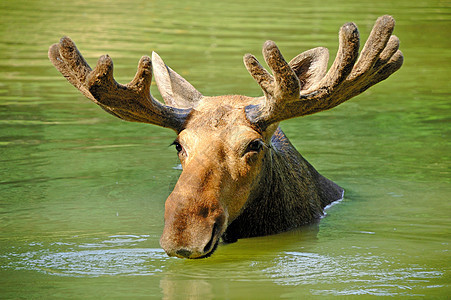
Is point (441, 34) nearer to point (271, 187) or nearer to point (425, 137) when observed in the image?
point (425, 137)

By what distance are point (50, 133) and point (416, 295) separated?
6313 mm

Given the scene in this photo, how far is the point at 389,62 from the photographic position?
6.40m

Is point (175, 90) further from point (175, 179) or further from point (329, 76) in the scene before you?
point (175, 179)

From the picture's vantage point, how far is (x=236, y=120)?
6.19 metres

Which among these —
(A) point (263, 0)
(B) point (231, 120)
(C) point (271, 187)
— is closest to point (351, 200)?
(C) point (271, 187)

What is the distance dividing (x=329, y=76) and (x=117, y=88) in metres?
1.49

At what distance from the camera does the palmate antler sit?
18.9 ft

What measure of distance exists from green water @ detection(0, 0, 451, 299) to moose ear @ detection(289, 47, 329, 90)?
1.19 meters

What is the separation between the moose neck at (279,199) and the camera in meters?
6.56

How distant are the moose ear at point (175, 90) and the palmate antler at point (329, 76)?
30.2 inches

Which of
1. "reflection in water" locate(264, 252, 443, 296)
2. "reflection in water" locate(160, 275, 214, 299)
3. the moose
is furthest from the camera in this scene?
the moose

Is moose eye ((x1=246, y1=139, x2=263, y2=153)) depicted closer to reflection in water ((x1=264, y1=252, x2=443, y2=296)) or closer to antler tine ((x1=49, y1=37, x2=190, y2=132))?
antler tine ((x1=49, y1=37, x2=190, y2=132))

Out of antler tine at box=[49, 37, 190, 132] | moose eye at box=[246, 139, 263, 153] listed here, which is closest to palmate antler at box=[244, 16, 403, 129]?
moose eye at box=[246, 139, 263, 153]

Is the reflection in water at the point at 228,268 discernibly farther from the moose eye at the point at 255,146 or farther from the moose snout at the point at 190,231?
the moose eye at the point at 255,146
